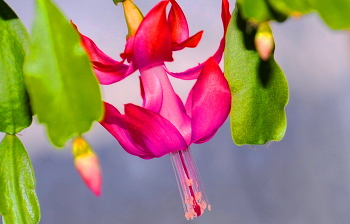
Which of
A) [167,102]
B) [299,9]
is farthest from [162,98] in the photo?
[299,9]

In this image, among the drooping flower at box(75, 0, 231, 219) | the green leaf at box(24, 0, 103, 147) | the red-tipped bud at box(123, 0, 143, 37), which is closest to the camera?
the green leaf at box(24, 0, 103, 147)

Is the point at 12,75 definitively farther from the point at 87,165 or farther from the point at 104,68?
the point at 87,165

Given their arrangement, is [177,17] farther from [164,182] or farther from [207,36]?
[164,182]

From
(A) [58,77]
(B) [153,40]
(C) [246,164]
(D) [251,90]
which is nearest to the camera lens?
(A) [58,77]

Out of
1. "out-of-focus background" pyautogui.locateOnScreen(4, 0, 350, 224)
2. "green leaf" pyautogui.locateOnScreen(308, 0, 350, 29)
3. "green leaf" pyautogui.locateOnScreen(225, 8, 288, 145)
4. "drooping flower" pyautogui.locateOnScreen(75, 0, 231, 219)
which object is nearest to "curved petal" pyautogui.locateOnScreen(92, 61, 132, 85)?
"drooping flower" pyautogui.locateOnScreen(75, 0, 231, 219)

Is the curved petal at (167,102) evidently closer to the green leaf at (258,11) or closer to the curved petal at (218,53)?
the curved petal at (218,53)

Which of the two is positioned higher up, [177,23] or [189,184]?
[177,23]

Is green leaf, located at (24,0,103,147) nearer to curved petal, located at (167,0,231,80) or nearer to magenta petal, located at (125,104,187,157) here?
magenta petal, located at (125,104,187,157)
